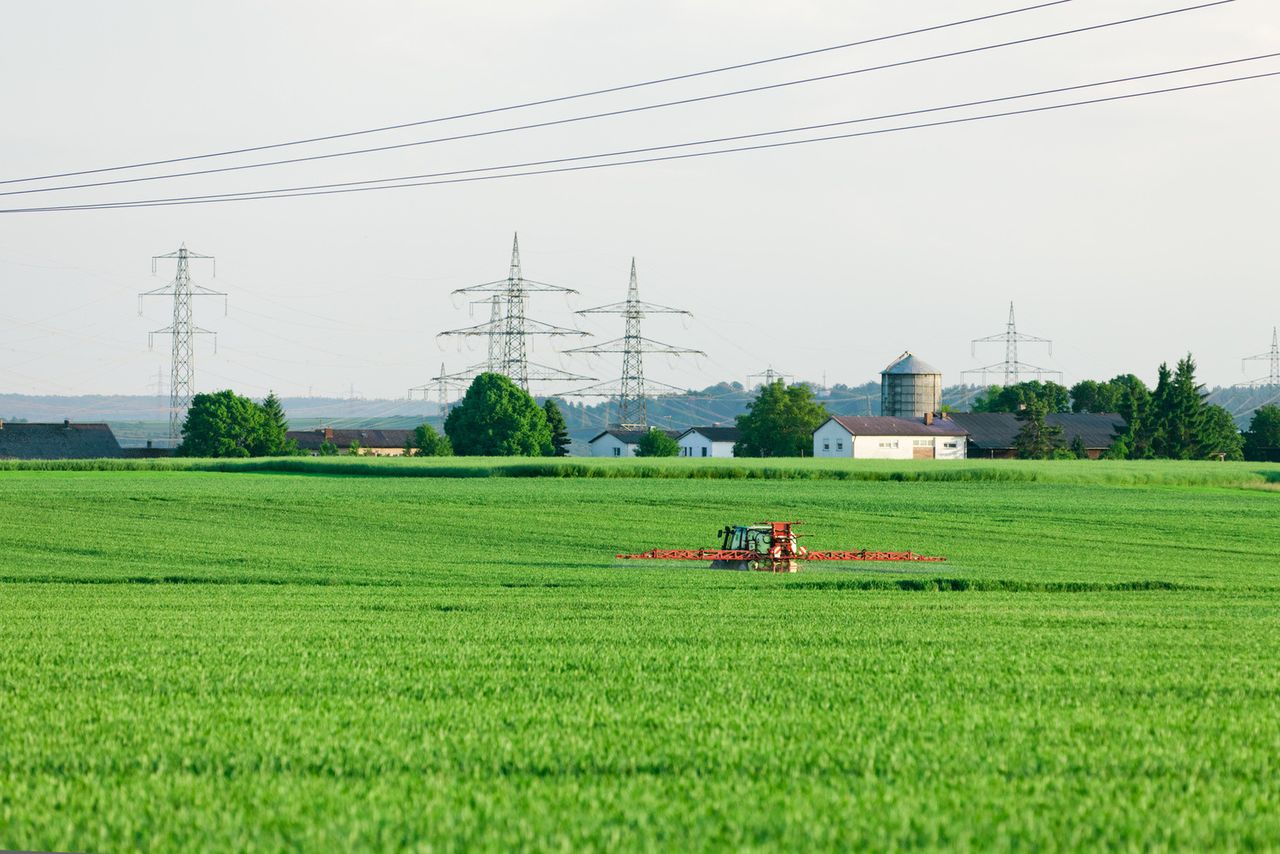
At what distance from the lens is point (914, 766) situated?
36.0ft

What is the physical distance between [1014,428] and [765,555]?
127 meters

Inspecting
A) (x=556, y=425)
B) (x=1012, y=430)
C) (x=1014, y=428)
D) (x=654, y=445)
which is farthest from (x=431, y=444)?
(x=1014, y=428)

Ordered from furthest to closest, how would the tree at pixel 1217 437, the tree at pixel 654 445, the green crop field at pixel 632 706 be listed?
the tree at pixel 654 445 → the tree at pixel 1217 437 → the green crop field at pixel 632 706

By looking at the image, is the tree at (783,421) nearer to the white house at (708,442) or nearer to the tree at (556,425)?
the white house at (708,442)

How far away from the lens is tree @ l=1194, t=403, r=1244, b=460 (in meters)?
140

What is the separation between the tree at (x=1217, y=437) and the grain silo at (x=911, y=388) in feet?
118

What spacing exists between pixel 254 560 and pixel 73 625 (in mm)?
18470

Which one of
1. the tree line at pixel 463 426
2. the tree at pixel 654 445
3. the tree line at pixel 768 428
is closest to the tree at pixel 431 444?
the tree line at pixel 768 428

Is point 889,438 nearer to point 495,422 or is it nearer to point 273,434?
point 495,422

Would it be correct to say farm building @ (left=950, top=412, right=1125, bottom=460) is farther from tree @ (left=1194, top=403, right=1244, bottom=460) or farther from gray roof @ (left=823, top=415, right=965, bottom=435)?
tree @ (left=1194, top=403, right=1244, bottom=460)

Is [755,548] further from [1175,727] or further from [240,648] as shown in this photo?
[1175,727]

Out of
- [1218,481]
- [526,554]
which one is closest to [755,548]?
[526,554]

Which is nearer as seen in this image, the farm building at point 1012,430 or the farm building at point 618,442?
the farm building at point 1012,430

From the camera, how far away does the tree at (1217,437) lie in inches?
5517
